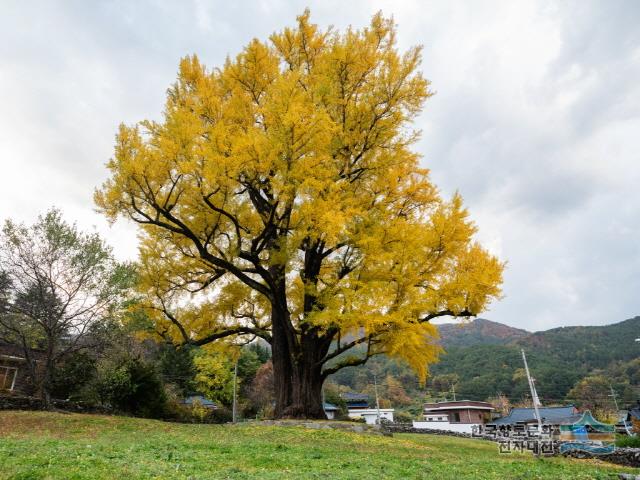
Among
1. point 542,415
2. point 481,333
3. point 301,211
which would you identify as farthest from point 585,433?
point 481,333

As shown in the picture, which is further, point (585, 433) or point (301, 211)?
point (585, 433)

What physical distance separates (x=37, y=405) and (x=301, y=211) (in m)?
15.9

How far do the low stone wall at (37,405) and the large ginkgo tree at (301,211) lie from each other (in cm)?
817

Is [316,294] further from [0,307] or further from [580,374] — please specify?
[580,374]

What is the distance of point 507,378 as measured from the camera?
60.3 metres

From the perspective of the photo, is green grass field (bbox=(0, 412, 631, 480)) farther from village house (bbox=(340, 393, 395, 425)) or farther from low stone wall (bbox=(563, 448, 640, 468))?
village house (bbox=(340, 393, 395, 425))

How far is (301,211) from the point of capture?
11.4 meters

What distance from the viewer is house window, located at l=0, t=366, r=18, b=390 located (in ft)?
78.6

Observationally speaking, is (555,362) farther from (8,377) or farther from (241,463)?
(241,463)

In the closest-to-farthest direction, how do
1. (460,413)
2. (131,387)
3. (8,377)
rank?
1. (131,387)
2. (8,377)
3. (460,413)

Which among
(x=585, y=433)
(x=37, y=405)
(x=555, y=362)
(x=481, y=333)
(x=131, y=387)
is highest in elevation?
(x=481, y=333)

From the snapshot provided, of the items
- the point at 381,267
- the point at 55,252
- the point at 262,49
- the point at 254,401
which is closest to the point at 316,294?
the point at 381,267

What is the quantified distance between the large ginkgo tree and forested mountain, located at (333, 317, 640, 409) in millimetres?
41756

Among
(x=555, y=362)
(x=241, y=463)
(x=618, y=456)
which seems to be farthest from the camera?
(x=555, y=362)
